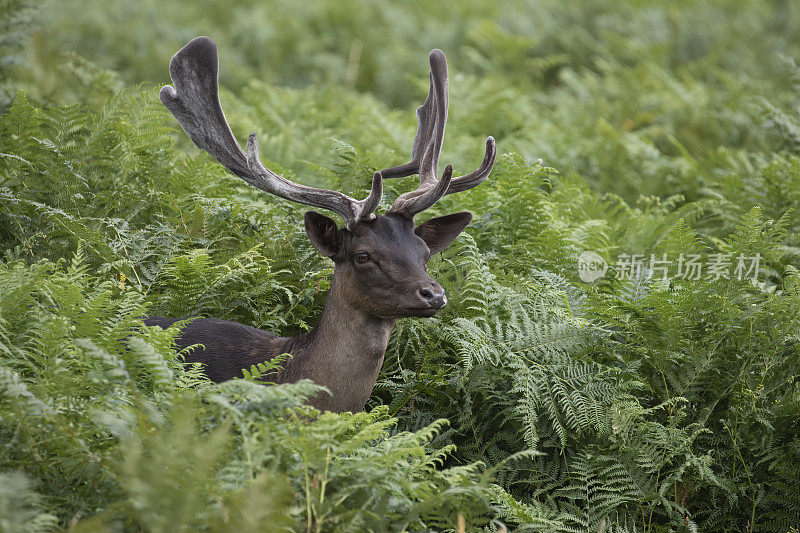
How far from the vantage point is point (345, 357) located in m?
4.41

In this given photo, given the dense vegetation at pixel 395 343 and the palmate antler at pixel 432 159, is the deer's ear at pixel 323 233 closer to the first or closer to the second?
the palmate antler at pixel 432 159

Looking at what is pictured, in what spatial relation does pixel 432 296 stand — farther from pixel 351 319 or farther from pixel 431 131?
pixel 431 131

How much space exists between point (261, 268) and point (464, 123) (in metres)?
5.02

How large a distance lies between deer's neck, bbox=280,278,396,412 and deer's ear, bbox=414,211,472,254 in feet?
2.01

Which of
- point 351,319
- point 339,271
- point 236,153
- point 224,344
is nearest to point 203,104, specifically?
point 236,153

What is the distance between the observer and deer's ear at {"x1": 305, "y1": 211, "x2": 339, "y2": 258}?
4414mm

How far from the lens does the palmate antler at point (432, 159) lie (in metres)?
4.56

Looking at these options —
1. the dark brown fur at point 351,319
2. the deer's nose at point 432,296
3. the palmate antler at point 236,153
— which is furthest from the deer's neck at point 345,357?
Result: the palmate antler at point 236,153

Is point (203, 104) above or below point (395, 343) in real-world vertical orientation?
above

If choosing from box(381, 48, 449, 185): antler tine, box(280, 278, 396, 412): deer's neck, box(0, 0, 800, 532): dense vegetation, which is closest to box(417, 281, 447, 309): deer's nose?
box(280, 278, 396, 412): deer's neck

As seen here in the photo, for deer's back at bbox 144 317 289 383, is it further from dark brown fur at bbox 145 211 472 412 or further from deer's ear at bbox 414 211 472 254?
deer's ear at bbox 414 211 472 254

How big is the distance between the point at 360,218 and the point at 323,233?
0.21 meters

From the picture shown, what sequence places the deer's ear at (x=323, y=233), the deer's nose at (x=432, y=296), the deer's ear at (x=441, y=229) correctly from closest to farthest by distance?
the deer's nose at (x=432, y=296) → the deer's ear at (x=323, y=233) → the deer's ear at (x=441, y=229)

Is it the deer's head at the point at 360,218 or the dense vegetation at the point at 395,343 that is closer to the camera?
the dense vegetation at the point at 395,343
